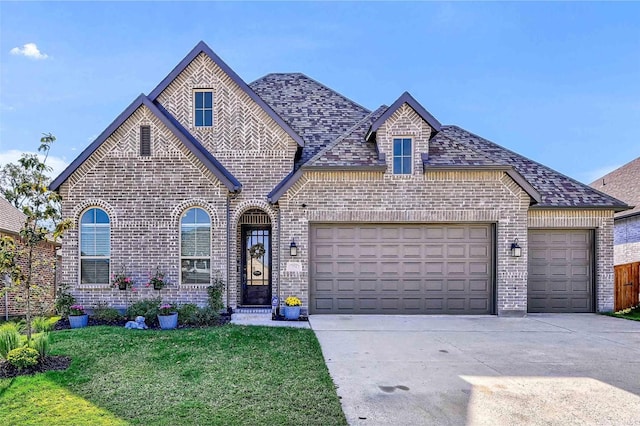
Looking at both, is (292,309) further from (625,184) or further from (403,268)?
(625,184)

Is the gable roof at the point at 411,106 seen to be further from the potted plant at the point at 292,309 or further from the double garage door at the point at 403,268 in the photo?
the potted plant at the point at 292,309

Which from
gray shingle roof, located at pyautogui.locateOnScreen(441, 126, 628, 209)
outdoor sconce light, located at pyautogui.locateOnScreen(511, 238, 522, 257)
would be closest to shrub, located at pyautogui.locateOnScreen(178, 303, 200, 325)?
outdoor sconce light, located at pyautogui.locateOnScreen(511, 238, 522, 257)

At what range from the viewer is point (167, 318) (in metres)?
9.43

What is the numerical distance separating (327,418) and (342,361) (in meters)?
2.17

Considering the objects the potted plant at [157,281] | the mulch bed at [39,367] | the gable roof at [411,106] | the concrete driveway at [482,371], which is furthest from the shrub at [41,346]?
the gable roof at [411,106]

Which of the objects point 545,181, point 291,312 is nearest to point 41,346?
point 291,312

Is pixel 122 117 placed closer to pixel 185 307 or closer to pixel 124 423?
pixel 185 307

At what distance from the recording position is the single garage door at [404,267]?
11141 mm

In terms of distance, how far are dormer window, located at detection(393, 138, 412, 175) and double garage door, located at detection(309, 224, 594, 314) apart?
1.65 meters

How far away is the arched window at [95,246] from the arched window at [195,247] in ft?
6.70

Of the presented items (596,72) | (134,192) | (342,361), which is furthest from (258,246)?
(596,72)

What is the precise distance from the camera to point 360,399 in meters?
4.89

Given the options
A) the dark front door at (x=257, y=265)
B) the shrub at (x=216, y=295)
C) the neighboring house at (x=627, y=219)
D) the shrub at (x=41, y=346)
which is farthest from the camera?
the neighboring house at (x=627, y=219)

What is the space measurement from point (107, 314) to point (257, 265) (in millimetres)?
4319
